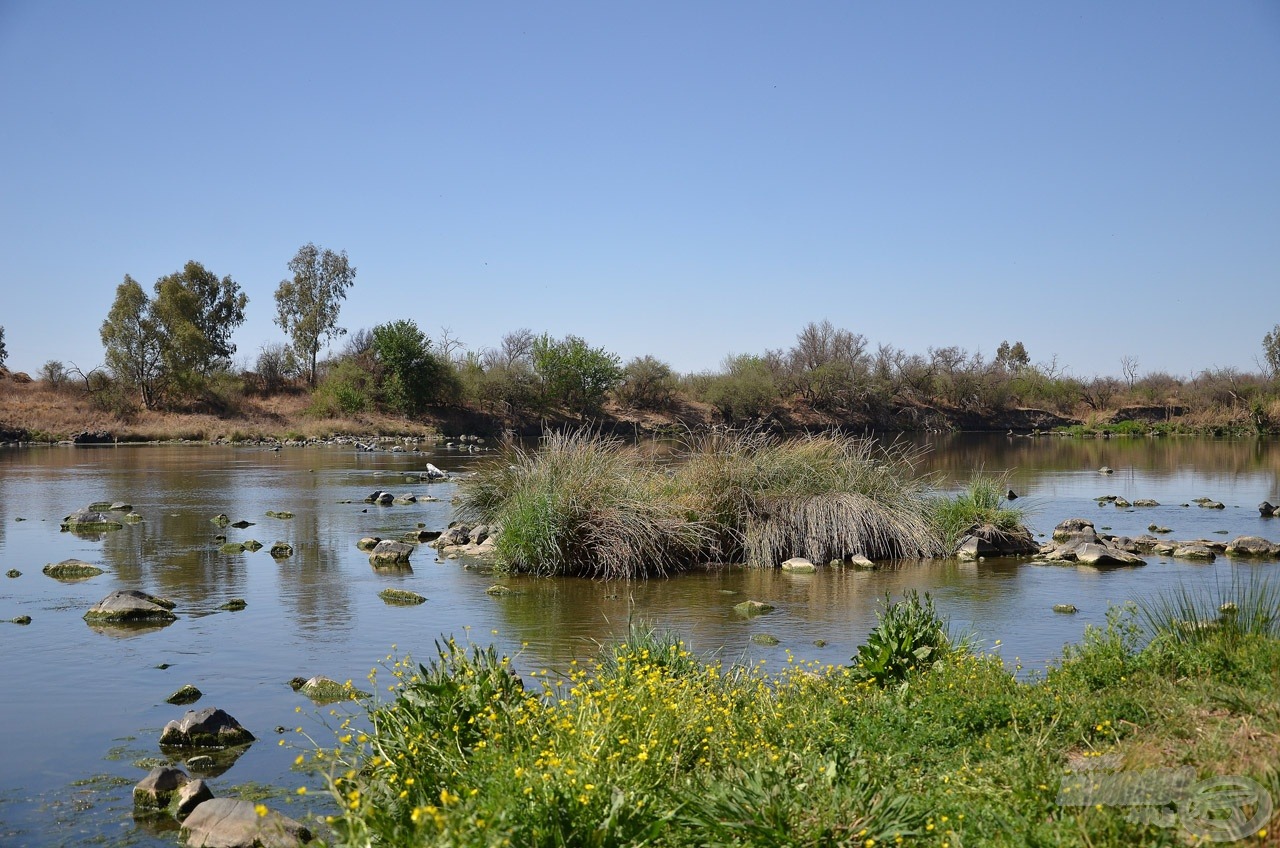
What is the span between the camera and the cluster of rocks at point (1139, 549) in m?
19.6

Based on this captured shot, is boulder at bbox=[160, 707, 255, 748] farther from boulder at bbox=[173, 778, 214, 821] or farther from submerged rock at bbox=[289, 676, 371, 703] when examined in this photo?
boulder at bbox=[173, 778, 214, 821]

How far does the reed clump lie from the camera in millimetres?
18297

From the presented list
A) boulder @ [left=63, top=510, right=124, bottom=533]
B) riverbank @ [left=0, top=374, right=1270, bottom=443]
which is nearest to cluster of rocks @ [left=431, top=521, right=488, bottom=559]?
boulder @ [left=63, top=510, right=124, bottom=533]

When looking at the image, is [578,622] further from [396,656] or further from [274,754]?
[274,754]

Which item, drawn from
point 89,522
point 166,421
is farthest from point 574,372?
point 89,522

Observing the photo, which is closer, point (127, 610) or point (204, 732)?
point (204, 732)

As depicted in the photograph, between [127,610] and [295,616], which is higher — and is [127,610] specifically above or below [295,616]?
above

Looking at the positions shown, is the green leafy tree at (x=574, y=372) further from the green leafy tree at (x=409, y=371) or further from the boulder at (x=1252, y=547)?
the boulder at (x=1252, y=547)

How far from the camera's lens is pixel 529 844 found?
496 cm

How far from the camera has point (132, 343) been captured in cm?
7119

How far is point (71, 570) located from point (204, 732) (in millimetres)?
11238

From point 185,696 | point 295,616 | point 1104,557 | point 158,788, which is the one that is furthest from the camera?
point 1104,557

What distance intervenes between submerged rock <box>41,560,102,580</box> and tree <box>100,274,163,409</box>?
194ft

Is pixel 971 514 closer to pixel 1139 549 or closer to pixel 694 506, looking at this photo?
pixel 1139 549
